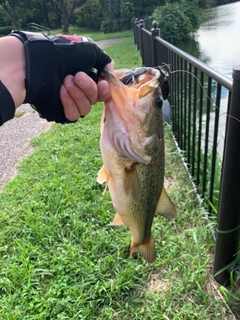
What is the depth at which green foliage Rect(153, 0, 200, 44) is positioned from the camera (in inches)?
750

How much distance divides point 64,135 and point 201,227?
2941 millimetres

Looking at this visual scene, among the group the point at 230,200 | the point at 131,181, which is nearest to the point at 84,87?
the point at 131,181

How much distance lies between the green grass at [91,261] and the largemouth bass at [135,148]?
80 cm

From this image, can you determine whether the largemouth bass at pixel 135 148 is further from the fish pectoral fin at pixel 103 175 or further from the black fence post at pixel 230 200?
the black fence post at pixel 230 200

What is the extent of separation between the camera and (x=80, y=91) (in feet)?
4.58

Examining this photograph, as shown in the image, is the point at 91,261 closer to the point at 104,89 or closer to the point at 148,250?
the point at 148,250

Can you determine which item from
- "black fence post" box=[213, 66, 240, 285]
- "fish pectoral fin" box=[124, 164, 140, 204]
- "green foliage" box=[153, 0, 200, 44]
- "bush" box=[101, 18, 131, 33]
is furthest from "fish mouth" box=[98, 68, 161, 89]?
"bush" box=[101, 18, 131, 33]

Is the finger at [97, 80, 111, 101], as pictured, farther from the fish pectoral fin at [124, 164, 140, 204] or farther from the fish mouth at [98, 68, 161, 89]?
the fish pectoral fin at [124, 164, 140, 204]

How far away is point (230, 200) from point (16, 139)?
4.45 meters

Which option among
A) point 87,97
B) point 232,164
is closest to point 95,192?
point 232,164

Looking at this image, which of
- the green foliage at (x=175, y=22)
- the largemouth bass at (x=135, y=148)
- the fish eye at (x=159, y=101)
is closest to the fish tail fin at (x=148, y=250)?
the largemouth bass at (x=135, y=148)

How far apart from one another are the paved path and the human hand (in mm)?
2981

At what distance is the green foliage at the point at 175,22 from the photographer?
750 inches

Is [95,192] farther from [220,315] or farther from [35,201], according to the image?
[220,315]
